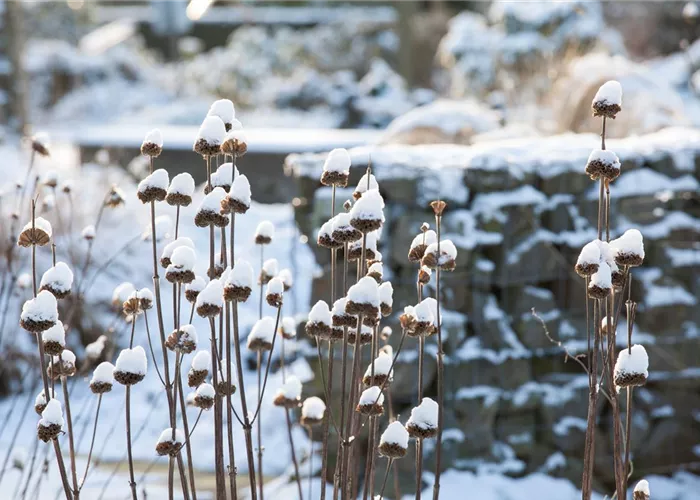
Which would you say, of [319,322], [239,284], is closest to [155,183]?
[239,284]

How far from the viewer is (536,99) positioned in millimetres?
8172

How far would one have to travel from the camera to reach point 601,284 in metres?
1.24

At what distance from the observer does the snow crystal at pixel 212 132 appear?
50.5 inches

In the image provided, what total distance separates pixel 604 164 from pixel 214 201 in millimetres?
564

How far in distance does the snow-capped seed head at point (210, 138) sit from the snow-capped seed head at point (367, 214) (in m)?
0.26

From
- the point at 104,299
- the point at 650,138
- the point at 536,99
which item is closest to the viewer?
the point at 650,138

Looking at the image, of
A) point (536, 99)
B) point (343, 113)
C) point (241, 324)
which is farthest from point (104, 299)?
point (343, 113)

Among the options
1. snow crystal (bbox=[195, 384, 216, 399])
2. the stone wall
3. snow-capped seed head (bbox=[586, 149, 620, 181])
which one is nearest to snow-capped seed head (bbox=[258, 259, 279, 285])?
snow crystal (bbox=[195, 384, 216, 399])

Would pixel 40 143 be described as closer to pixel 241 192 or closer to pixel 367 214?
pixel 241 192

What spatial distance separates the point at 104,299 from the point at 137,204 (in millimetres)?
1277

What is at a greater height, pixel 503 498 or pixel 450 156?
pixel 450 156

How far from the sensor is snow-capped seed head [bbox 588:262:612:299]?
1244mm

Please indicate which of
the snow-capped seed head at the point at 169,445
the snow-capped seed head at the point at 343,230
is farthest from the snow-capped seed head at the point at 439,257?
the snow-capped seed head at the point at 169,445

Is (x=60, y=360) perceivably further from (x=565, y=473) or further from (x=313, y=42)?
(x=313, y=42)
